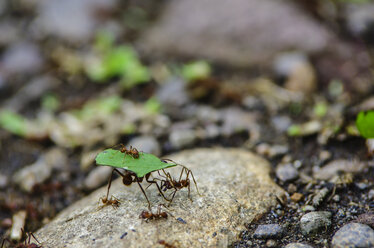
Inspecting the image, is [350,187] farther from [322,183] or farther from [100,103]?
[100,103]

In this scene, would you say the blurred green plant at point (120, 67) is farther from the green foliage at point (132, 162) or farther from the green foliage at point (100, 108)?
the green foliage at point (132, 162)

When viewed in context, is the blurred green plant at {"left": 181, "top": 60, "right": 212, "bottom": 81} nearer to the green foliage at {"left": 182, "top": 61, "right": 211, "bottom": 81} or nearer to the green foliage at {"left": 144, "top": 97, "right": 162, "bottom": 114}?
the green foliage at {"left": 182, "top": 61, "right": 211, "bottom": 81}

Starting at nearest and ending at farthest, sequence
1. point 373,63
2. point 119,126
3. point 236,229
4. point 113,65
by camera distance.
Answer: point 236,229 < point 119,126 < point 373,63 < point 113,65

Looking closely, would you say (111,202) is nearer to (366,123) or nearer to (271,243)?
(271,243)

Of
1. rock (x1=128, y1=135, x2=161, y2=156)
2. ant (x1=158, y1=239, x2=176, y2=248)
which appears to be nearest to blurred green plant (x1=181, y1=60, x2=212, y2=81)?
rock (x1=128, y1=135, x2=161, y2=156)

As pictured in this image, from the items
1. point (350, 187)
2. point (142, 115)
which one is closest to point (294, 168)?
point (350, 187)
